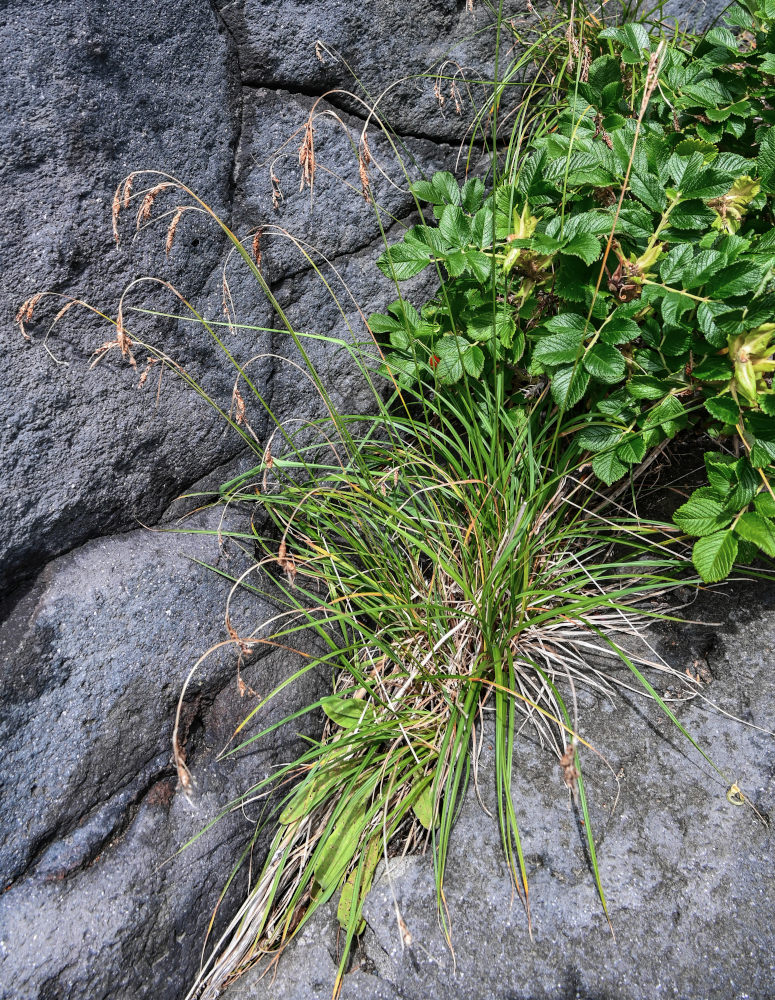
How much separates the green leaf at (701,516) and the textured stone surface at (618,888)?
30 centimetres

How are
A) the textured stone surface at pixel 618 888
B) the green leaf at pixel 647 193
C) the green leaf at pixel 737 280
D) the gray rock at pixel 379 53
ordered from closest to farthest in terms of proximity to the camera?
the textured stone surface at pixel 618 888 → the green leaf at pixel 737 280 → the green leaf at pixel 647 193 → the gray rock at pixel 379 53

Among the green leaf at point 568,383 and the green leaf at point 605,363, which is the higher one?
the green leaf at point 605,363

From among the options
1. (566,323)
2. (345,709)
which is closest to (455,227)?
(566,323)

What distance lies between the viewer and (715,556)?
4.08ft

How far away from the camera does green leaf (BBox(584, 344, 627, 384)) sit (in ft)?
4.33

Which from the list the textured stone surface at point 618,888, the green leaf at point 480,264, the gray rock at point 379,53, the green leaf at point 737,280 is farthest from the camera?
the gray rock at point 379,53

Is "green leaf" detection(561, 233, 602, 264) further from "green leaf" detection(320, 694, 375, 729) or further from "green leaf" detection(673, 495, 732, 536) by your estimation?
"green leaf" detection(320, 694, 375, 729)

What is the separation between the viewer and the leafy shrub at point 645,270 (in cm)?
127

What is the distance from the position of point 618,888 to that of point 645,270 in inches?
45.0

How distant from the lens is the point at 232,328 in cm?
158

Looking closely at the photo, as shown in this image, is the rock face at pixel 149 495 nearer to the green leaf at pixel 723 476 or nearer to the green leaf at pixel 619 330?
the green leaf at pixel 723 476

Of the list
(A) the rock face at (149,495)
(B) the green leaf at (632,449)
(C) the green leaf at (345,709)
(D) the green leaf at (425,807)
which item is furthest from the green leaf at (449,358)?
(D) the green leaf at (425,807)

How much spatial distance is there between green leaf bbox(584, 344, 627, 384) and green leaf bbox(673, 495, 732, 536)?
280 millimetres

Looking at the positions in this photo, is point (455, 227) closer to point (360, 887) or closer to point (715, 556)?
point (715, 556)
